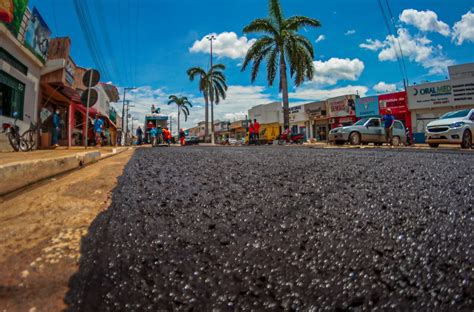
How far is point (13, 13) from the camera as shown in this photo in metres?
7.64

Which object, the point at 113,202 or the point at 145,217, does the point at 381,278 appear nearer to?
the point at 145,217

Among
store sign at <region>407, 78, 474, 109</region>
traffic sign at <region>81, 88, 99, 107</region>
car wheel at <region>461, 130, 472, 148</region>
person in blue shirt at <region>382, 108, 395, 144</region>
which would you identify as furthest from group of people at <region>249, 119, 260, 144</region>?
store sign at <region>407, 78, 474, 109</region>

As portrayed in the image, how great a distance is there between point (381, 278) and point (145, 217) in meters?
0.80

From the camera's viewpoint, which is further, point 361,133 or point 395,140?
point 395,140

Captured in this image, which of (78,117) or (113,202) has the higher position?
(78,117)

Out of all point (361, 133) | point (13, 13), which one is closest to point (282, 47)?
point (361, 133)

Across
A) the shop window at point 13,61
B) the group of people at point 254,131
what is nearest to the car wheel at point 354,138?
the group of people at point 254,131

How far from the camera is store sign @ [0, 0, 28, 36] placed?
7137 mm

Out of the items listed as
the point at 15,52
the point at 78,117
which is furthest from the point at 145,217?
the point at 78,117

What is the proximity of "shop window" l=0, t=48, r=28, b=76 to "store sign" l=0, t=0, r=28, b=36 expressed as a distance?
25.1 inches

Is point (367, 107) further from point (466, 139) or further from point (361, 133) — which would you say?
point (466, 139)

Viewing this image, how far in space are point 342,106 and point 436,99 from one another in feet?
24.5

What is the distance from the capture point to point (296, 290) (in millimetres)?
661

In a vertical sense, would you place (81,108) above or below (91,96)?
above
